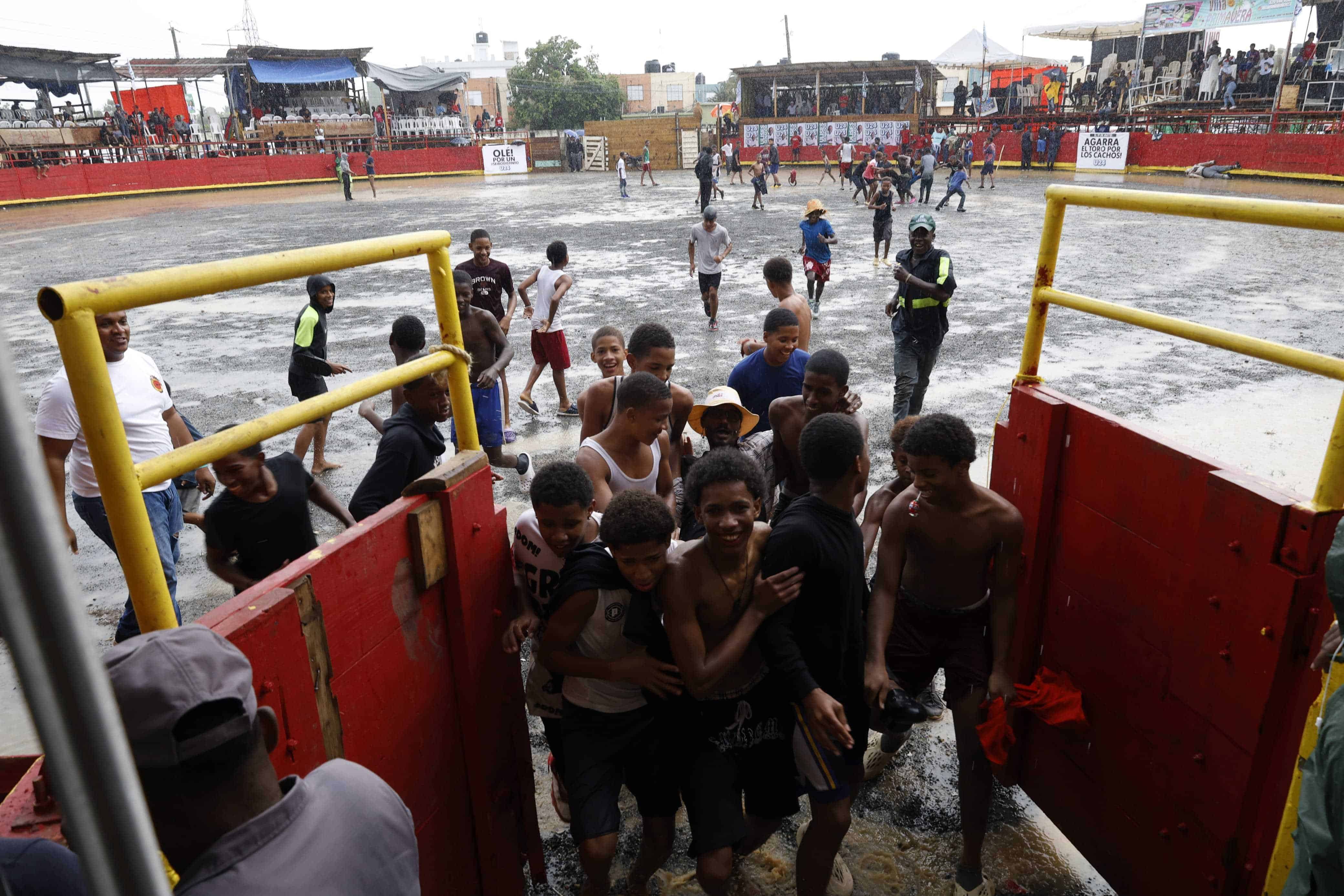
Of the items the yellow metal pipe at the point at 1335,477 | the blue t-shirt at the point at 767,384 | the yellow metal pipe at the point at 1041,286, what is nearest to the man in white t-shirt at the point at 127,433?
the blue t-shirt at the point at 767,384

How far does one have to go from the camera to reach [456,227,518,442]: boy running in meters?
7.59

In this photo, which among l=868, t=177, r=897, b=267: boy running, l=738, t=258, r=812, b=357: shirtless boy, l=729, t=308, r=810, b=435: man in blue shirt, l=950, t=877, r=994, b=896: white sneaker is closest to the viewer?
l=950, t=877, r=994, b=896: white sneaker

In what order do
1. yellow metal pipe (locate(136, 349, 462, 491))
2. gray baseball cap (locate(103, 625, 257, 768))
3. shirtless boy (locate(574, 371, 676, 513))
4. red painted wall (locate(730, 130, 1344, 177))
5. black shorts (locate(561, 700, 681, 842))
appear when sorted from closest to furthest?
gray baseball cap (locate(103, 625, 257, 768)), yellow metal pipe (locate(136, 349, 462, 491)), black shorts (locate(561, 700, 681, 842)), shirtless boy (locate(574, 371, 676, 513)), red painted wall (locate(730, 130, 1344, 177))

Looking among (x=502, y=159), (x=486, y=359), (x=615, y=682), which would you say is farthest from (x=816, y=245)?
(x=502, y=159)

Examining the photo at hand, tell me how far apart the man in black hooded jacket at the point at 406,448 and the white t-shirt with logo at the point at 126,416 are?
1256 mm

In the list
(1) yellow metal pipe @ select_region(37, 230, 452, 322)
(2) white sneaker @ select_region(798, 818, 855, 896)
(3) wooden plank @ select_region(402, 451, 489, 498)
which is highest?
(1) yellow metal pipe @ select_region(37, 230, 452, 322)

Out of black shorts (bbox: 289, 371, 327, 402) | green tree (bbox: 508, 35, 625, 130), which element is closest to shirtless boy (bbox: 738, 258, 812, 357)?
black shorts (bbox: 289, 371, 327, 402)

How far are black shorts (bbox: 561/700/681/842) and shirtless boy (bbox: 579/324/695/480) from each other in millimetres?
1605

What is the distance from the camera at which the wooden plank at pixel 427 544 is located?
2.44 meters

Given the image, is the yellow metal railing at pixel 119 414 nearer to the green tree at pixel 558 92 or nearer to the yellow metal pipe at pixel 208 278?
the yellow metal pipe at pixel 208 278

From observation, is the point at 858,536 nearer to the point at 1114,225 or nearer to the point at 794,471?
the point at 794,471

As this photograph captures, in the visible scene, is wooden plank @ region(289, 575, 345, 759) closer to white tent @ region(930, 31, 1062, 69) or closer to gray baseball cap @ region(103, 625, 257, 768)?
gray baseball cap @ region(103, 625, 257, 768)

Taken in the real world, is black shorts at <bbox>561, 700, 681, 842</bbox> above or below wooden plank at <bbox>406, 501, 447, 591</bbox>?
below

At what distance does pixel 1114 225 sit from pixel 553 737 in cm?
1994
